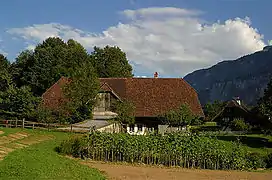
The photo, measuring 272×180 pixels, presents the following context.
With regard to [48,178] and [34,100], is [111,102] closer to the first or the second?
[34,100]

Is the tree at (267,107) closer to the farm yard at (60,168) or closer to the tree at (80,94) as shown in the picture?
the farm yard at (60,168)

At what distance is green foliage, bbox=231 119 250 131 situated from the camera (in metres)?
61.3

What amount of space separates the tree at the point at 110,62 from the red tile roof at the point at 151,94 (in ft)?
47.3

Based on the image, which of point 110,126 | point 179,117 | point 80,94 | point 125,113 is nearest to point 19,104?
point 80,94

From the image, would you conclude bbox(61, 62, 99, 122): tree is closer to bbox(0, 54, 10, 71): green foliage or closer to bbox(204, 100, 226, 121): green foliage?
bbox(0, 54, 10, 71): green foliage

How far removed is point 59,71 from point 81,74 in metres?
16.9

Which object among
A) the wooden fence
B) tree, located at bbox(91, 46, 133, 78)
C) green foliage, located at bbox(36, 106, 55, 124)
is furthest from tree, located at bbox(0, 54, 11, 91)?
tree, located at bbox(91, 46, 133, 78)

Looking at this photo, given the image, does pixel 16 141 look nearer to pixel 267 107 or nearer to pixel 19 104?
pixel 19 104

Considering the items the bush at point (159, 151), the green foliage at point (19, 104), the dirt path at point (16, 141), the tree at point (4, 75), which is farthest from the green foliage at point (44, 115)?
the bush at point (159, 151)

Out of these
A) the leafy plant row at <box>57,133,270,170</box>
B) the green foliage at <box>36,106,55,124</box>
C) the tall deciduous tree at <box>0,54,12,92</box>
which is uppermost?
the tall deciduous tree at <box>0,54,12,92</box>

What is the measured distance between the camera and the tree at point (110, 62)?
68500 millimetres

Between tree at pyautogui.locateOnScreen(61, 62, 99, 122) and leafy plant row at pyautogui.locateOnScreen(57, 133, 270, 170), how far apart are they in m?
15.1

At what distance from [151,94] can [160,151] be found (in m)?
23.3

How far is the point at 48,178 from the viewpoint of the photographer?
15.6 metres
